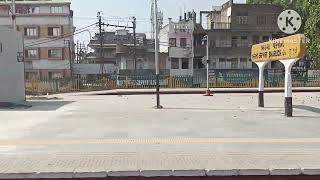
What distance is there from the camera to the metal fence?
1646 inches

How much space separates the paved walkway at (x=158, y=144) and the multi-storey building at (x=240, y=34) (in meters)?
51.8

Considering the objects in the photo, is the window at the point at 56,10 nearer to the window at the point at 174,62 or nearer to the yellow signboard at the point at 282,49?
the window at the point at 174,62

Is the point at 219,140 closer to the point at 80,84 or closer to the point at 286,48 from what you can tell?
the point at 286,48

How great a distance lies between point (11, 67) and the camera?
81.9 feet

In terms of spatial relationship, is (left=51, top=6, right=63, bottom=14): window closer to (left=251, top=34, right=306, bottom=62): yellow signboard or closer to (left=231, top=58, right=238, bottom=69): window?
(left=231, top=58, right=238, bottom=69): window

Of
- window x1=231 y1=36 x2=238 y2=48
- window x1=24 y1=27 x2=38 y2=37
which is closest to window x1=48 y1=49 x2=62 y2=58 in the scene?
window x1=24 y1=27 x2=38 y2=37

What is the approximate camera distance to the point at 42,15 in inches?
2736

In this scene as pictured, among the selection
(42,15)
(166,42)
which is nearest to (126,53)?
(166,42)

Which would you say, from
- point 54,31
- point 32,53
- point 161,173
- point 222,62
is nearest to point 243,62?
point 222,62

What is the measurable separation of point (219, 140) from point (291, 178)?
13.5ft

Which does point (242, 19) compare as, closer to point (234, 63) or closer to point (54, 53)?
point (234, 63)

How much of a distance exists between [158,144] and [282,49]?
9.18 metres

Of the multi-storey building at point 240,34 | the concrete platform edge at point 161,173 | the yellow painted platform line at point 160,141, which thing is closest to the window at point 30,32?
the multi-storey building at point 240,34

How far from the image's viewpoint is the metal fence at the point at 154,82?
41.8m
